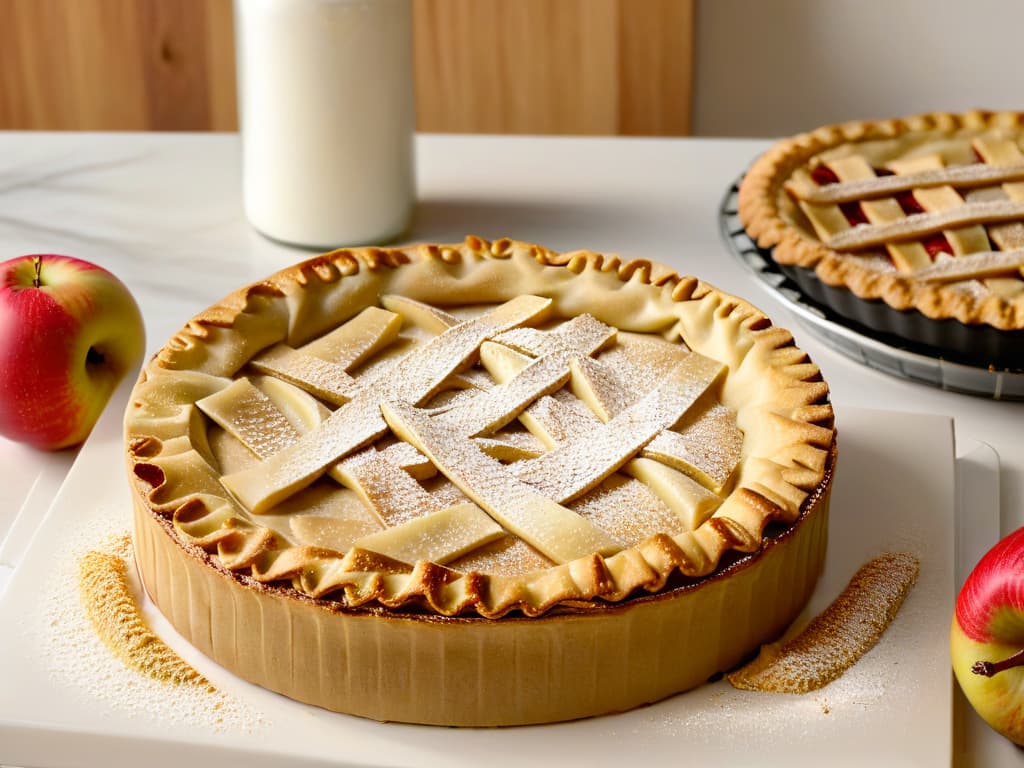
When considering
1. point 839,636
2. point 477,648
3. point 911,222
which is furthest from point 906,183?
point 477,648

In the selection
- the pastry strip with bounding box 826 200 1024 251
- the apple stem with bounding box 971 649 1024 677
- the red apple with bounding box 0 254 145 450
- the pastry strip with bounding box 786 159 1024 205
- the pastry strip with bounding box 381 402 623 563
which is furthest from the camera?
the pastry strip with bounding box 786 159 1024 205

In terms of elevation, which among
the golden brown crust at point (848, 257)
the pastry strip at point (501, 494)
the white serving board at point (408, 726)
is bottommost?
the white serving board at point (408, 726)

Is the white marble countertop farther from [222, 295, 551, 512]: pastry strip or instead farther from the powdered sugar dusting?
the powdered sugar dusting

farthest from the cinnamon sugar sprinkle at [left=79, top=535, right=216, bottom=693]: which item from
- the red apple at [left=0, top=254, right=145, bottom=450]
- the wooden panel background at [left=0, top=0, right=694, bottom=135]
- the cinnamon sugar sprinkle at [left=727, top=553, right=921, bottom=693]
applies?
the wooden panel background at [left=0, top=0, right=694, bottom=135]

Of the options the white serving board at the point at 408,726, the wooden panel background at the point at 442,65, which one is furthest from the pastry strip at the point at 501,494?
the wooden panel background at the point at 442,65

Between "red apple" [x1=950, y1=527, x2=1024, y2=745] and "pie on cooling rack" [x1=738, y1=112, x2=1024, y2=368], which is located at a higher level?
"pie on cooling rack" [x1=738, y1=112, x2=1024, y2=368]

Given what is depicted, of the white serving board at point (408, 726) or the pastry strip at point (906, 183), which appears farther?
the pastry strip at point (906, 183)

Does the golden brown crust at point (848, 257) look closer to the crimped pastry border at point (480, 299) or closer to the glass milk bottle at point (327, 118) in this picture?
the crimped pastry border at point (480, 299)
